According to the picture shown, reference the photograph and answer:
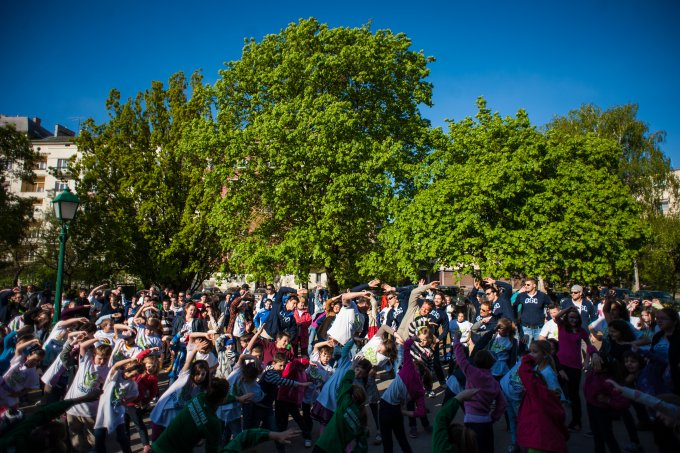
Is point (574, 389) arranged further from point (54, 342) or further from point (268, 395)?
point (54, 342)

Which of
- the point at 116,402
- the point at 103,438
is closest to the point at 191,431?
the point at 116,402

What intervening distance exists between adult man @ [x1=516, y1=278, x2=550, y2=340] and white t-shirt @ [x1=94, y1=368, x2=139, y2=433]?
25.5ft

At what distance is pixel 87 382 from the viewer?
664 centimetres

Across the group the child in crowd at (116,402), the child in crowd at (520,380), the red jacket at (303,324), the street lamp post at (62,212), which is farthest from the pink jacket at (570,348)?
the street lamp post at (62,212)

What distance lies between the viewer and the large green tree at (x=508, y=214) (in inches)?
896

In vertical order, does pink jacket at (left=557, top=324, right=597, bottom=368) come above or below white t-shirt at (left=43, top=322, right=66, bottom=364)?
below

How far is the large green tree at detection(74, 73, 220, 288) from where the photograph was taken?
26.7 metres

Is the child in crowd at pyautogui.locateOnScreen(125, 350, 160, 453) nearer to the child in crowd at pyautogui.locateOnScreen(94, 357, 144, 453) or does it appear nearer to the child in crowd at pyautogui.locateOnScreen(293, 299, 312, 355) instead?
the child in crowd at pyautogui.locateOnScreen(94, 357, 144, 453)

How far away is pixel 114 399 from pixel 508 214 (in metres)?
21.1

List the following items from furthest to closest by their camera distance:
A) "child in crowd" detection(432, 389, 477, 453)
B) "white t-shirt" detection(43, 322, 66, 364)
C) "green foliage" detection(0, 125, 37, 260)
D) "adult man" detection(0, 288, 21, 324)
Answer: "green foliage" detection(0, 125, 37, 260)
"adult man" detection(0, 288, 21, 324)
"white t-shirt" detection(43, 322, 66, 364)
"child in crowd" detection(432, 389, 477, 453)

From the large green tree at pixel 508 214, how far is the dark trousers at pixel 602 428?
16.1 m

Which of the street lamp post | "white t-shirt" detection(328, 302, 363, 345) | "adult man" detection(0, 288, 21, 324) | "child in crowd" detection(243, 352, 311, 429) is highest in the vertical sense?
the street lamp post

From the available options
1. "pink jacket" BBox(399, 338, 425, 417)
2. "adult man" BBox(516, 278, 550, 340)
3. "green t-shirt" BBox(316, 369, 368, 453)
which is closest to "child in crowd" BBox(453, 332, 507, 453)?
"pink jacket" BBox(399, 338, 425, 417)

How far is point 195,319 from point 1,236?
21.7 meters
